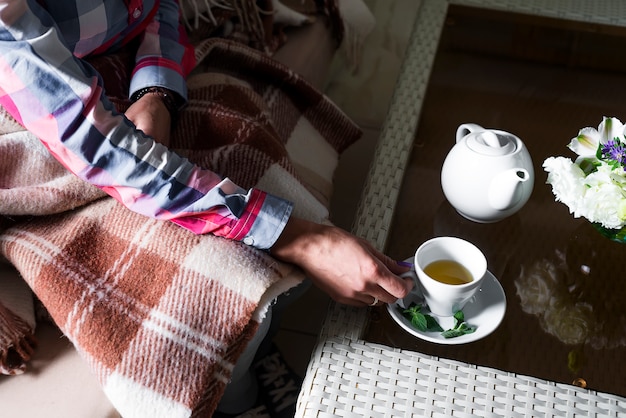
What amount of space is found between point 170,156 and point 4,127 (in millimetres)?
236

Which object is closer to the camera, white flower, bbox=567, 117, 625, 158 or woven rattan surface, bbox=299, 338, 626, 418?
woven rattan surface, bbox=299, 338, 626, 418

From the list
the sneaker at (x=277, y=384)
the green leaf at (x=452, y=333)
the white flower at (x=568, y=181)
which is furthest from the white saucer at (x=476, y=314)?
the sneaker at (x=277, y=384)

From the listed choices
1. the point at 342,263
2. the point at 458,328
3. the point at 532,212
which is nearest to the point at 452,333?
the point at 458,328

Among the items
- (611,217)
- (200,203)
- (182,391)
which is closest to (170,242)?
(200,203)

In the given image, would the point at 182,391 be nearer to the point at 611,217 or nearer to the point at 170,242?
the point at 170,242

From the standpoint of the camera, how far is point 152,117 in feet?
3.21

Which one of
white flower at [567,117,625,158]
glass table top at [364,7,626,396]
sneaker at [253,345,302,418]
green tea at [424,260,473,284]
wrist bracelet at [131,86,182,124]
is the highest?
white flower at [567,117,625,158]

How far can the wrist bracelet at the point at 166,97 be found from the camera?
1.03m

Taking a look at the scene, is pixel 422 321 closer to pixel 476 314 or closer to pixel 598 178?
pixel 476 314

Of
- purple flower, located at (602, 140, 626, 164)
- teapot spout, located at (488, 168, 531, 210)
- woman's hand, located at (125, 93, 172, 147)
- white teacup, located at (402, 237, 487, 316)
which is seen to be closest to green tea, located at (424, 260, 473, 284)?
white teacup, located at (402, 237, 487, 316)

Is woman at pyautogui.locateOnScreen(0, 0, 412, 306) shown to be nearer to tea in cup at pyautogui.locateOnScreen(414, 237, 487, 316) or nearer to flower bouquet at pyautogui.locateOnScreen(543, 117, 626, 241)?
tea in cup at pyautogui.locateOnScreen(414, 237, 487, 316)

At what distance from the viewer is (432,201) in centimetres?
99

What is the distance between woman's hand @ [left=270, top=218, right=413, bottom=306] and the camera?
80 cm

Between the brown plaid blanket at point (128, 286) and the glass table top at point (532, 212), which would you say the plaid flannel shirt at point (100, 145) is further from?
the glass table top at point (532, 212)
